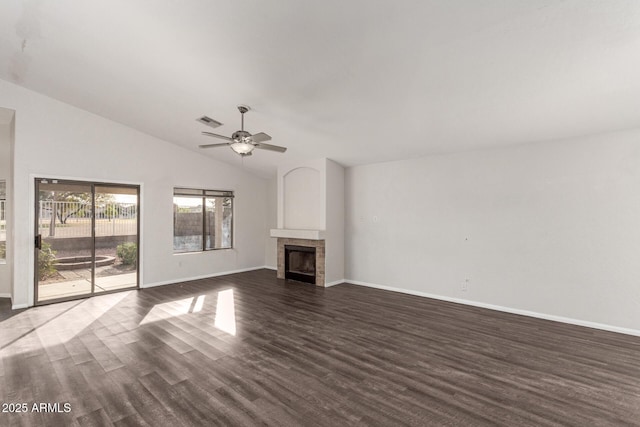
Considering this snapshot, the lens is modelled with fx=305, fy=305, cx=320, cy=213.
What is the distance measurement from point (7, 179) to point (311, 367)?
6977 millimetres

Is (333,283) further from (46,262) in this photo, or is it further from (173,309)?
(46,262)

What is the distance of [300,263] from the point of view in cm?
716

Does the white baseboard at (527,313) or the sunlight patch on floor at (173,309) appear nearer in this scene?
the white baseboard at (527,313)

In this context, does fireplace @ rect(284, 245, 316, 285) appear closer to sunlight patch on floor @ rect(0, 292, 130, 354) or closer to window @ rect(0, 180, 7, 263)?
sunlight patch on floor @ rect(0, 292, 130, 354)

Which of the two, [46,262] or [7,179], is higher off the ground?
[7,179]

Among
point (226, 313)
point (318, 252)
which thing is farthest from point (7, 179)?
point (318, 252)

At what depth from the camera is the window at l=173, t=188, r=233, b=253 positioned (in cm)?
704

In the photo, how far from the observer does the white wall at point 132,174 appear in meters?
5.06

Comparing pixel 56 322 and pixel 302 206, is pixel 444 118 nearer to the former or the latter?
pixel 302 206

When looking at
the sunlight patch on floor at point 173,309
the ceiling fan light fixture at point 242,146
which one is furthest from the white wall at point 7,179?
the ceiling fan light fixture at point 242,146

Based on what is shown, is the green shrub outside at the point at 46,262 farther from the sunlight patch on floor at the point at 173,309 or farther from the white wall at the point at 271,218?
the white wall at the point at 271,218

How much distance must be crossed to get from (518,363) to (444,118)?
3.05 meters

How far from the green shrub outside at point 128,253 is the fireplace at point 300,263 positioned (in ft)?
10.4

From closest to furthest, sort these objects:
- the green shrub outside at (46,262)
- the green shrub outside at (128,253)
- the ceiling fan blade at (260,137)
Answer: the ceiling fan blade at (260,137), the green shrub outside at (46,262), the green shrub outside at (128,253)
